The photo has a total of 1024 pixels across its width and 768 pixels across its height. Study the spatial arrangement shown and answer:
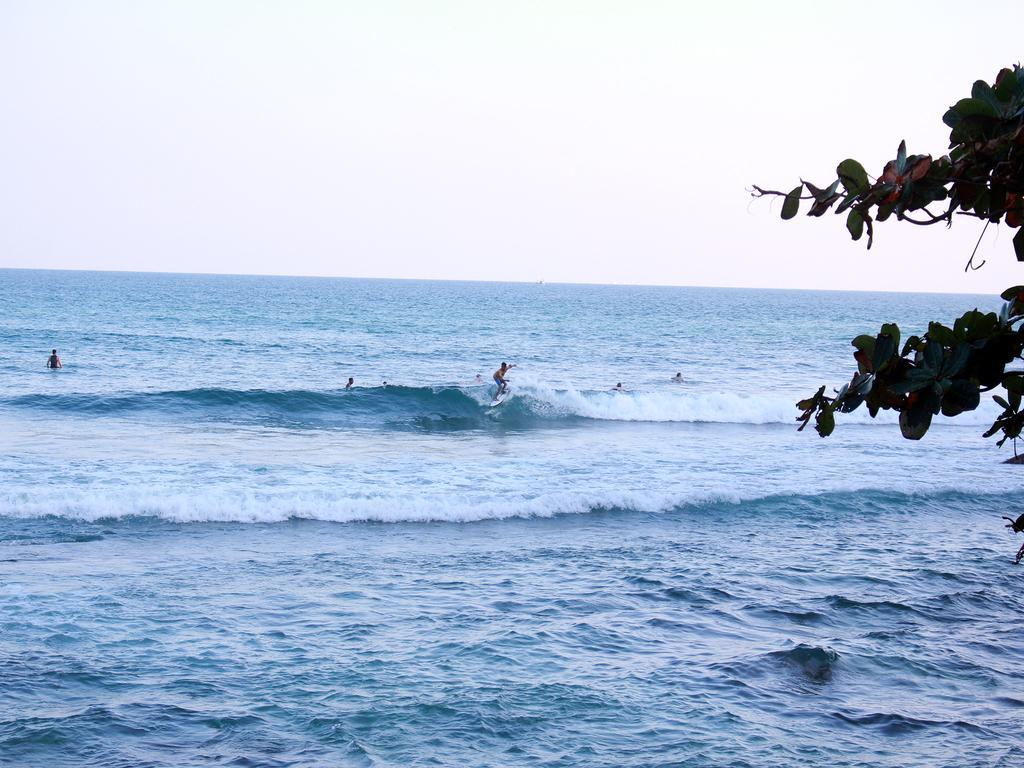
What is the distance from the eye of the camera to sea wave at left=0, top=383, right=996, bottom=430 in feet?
94.7

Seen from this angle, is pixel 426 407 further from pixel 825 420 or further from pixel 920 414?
pixel 920 414

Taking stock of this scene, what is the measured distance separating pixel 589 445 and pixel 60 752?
18345 millimetres

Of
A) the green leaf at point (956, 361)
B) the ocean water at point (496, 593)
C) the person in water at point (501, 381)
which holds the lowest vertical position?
the ocean water at point (496, 593)

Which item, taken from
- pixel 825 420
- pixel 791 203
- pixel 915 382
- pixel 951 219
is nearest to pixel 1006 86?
pixel 951 219

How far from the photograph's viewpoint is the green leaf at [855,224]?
3.79 m

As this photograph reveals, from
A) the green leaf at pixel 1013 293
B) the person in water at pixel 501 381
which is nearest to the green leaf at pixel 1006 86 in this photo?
the green leaf at pixel 1013 293

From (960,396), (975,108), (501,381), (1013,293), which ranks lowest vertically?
(501,381)

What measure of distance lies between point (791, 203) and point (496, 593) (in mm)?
8469

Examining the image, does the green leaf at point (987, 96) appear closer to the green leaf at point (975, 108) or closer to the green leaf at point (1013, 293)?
the green leaf at point (975, 108)

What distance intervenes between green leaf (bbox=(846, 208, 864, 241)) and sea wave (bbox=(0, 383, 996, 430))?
25.2 meters

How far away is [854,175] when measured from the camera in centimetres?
371

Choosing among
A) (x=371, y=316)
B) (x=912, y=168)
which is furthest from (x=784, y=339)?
(x=912, y=168)

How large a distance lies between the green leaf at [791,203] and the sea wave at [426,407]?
82.7ft

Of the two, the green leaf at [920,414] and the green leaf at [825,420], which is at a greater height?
the green leaf at [920,414]
